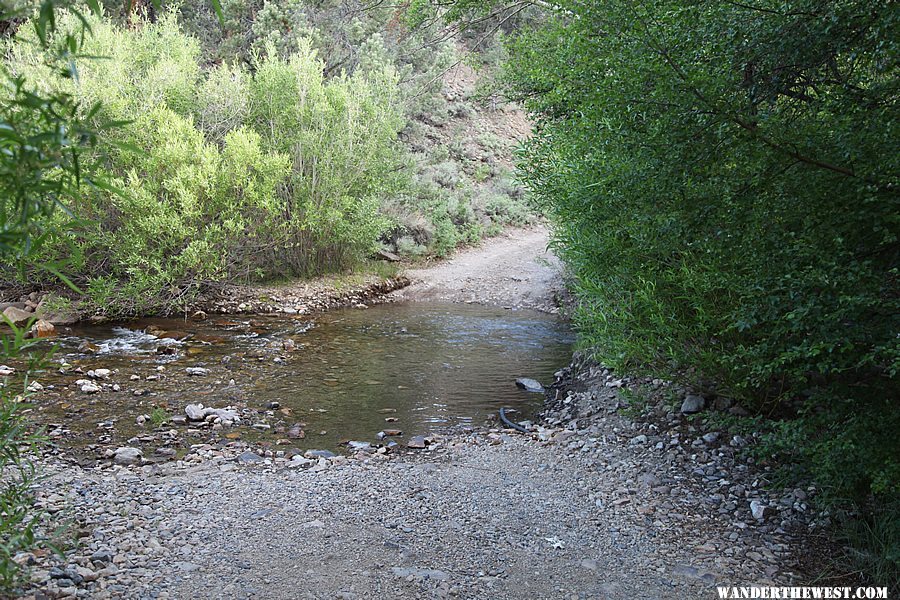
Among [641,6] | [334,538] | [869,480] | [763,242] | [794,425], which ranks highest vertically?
[641,6]

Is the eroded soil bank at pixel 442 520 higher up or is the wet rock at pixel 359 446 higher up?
the eroded soil bank at pixel 442 520

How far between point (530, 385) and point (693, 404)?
267cm

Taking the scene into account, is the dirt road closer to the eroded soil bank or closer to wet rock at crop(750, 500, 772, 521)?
the eroded soil bank

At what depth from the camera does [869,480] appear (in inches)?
128

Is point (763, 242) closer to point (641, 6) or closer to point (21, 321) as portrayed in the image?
point (641, 6)

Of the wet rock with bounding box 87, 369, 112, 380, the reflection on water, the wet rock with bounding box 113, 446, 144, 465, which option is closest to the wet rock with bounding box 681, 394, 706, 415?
the reflection on water

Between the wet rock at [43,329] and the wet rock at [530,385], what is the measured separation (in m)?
7.27

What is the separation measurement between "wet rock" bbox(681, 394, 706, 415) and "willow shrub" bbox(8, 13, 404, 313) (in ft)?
28.0

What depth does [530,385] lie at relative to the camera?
7441mm

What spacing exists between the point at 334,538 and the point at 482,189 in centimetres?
1968

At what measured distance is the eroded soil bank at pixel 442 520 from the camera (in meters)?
3.03

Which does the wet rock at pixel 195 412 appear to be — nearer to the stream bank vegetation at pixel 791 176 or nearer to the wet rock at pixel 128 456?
the wet rock at pixel 128 456

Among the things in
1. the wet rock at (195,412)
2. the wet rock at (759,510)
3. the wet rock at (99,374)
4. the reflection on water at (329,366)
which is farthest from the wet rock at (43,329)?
the wet rock at (759,510)

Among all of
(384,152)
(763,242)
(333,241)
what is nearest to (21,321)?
(333,241)
